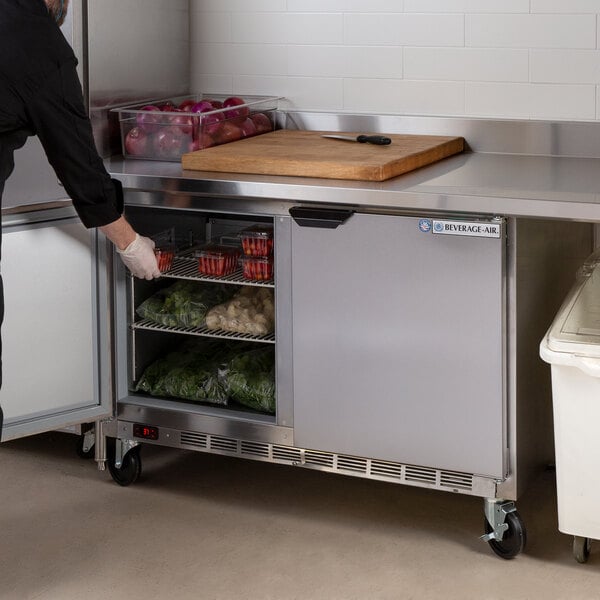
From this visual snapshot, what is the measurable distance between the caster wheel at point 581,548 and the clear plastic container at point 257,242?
1.15 meters

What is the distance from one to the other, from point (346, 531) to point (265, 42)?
65.6 inches

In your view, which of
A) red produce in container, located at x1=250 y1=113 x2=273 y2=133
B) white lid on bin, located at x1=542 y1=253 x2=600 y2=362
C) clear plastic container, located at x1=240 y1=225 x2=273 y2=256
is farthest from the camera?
red produce in container, located at x1=250 y1=113 x2=273 y2=133

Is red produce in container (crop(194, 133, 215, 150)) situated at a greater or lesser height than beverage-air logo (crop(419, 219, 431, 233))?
greater

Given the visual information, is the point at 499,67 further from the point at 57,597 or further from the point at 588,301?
the point at 57,597

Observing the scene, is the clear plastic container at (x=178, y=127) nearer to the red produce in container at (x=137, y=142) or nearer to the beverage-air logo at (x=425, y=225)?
the red produce in container at (x=137, y=142)

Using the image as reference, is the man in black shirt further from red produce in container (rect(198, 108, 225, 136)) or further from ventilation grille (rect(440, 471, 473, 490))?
ventilation grille (rect(440, 471, 473, 490))

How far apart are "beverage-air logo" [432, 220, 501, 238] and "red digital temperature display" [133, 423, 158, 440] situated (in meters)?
1.12

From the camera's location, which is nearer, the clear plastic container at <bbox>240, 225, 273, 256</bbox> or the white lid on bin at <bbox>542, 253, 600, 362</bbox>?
the white lid on bin at <bbox>542, 253, 600, 362</bbox>

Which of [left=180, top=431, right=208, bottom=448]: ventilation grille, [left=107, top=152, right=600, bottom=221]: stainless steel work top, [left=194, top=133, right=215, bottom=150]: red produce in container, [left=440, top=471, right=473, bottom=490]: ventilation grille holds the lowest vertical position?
[left=440, top=471, right=473, bottom=490]: ventilation grille

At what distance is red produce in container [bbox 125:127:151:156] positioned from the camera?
3426mm

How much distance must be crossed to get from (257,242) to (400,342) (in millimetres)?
532

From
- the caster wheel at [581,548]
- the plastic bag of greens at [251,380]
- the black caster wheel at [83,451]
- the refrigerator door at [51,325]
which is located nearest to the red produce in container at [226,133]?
the refrigerator door at [51,325]

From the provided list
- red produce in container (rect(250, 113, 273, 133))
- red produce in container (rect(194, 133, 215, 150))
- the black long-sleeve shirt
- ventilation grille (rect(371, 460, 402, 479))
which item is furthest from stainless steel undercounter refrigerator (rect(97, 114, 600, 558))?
the black long-sleeve shirt

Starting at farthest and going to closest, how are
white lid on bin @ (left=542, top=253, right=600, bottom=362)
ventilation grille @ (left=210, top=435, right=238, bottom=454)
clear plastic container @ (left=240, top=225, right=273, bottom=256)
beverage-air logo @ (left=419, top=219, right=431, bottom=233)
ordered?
ventilation grille @ (left=210, top=435, right=238, bottom=454) < clear plastic container @ (left=240, top=225, right=273, bottom=256) < beverage-air logo @ (left=419, top=219, right=431, bottom=233) < white lid on bin @ (left=542, top=253, right=600, bottom=362)
